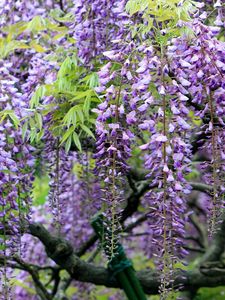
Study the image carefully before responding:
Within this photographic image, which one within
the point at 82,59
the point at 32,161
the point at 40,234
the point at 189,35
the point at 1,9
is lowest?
the point at 40,234

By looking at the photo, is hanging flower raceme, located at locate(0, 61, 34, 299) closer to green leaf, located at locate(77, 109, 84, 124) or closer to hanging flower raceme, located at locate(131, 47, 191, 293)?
green leaf, located at locate(77, 109, 84, 124)

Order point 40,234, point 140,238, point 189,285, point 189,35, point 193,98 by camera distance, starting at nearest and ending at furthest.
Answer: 1. point 189,35
2. point 193,98
3. point 40,234
4. point 189,285
5. point 140,238

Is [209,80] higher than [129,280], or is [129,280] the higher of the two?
[209,80]

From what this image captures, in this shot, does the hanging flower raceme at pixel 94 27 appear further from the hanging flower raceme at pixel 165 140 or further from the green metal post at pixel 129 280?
the green metal post at pixel 129 280

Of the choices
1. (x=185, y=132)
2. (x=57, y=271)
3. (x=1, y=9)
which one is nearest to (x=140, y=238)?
(x=57, y=271)

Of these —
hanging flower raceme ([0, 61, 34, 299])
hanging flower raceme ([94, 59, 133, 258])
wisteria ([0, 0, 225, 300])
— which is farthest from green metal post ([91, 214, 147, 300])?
hanging flower raceme ([94, 59, 133, 258])

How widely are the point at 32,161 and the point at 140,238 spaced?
301 centimetres

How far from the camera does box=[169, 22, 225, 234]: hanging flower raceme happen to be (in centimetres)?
225

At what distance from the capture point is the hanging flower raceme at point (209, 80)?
2.25 m

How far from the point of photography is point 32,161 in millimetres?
2916

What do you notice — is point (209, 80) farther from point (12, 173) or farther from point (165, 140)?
point (12, 173)

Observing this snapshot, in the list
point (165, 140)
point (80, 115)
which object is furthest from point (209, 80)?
point (80, 115)

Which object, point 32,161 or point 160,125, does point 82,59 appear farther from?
point 160,125

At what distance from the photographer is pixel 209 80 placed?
2.27m
